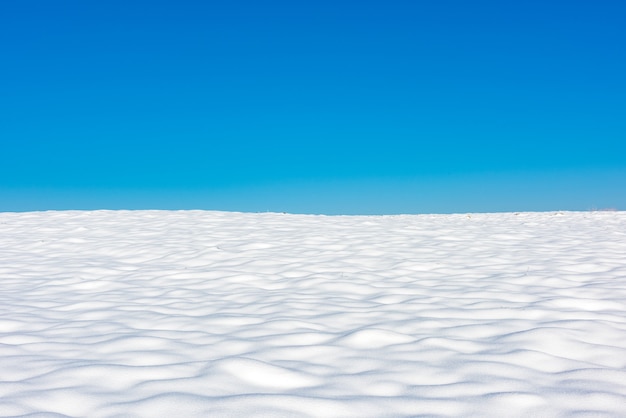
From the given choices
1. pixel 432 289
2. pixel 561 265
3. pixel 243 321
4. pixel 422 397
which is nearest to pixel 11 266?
pixel 243 321

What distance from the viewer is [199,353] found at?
12.6 feet

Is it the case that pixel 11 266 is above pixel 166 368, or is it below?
above

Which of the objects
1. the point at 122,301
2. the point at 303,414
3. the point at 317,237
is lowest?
the point at 303,414

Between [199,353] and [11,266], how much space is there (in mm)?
4857

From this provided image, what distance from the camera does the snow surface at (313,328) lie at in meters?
3.04

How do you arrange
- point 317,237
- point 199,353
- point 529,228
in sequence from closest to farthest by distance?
point 199,353 → point 317,237 → point 529,228

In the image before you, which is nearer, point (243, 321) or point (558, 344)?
point (558, 344)

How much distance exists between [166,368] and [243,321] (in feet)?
4.03

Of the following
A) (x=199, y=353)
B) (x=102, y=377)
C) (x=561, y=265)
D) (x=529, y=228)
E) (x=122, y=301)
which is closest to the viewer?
(x=102, y=377)

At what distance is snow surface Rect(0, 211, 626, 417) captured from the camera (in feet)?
9.96

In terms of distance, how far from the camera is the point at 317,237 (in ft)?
31.0

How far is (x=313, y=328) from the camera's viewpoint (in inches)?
174

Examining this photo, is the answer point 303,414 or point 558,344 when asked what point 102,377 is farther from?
point 558,344

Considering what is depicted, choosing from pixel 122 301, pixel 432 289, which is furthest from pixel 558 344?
pixel 122 301
